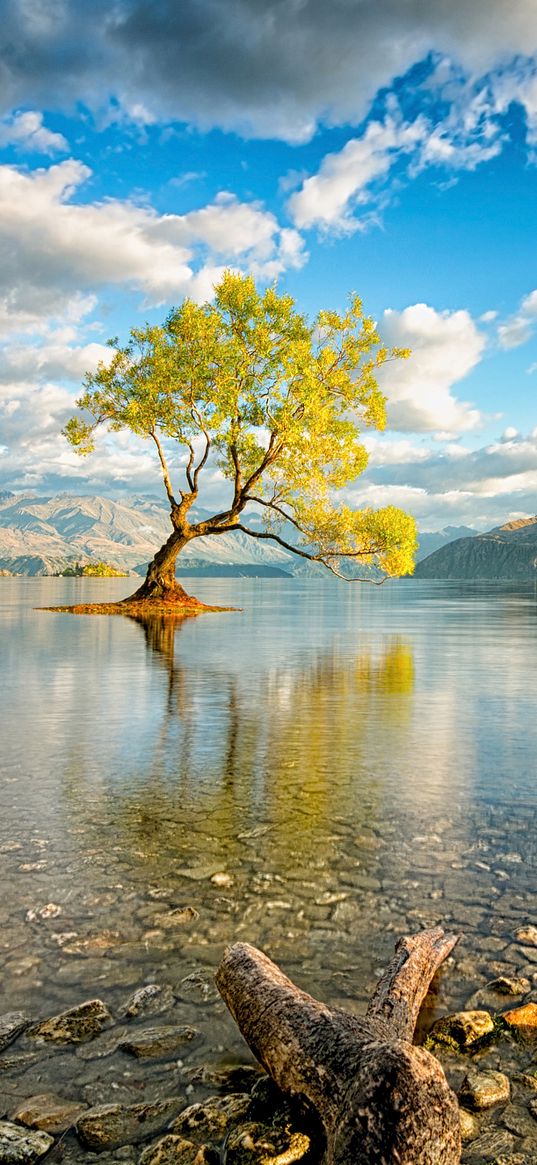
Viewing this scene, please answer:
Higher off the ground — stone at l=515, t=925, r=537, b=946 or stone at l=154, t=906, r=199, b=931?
stone at l=154, t=906, r=199, b=931

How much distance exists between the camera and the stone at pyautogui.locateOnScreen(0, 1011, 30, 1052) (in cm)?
578

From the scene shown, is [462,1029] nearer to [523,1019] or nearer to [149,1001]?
[523,1019]

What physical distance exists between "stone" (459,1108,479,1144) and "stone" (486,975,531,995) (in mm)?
1689

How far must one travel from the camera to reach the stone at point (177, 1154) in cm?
462

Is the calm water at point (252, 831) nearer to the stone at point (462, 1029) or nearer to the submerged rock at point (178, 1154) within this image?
the stone at point (462, 1029)

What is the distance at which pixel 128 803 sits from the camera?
39.1 feet

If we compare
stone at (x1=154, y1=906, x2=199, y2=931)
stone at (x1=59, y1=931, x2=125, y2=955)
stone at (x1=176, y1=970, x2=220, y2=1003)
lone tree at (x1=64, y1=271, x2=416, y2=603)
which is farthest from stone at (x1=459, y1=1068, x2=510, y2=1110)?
lone tree at (x1=64, y1=271, x2=416, y2=603)

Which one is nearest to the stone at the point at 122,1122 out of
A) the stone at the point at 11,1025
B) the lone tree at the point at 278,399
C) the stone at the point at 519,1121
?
the stone at the point at 11,1025

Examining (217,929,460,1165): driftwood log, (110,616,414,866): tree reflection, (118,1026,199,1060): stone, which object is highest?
(217,929,460,1165): driftwood log

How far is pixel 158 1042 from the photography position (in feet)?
19.1

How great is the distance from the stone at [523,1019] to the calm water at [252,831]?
50 centimetres

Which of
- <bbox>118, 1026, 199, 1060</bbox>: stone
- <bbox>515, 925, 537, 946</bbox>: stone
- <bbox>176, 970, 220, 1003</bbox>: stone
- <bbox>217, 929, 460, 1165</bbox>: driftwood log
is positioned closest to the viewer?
<bbox>217, 929, 460, 1165</bbox>: driftwood log

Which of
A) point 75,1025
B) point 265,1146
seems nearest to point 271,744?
point 75,1025

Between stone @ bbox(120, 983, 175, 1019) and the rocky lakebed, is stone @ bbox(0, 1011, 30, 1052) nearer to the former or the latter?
the rocky lakebed
